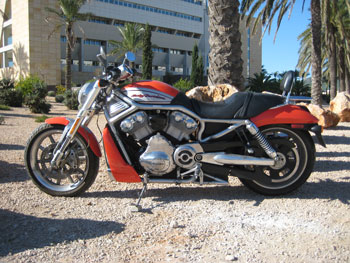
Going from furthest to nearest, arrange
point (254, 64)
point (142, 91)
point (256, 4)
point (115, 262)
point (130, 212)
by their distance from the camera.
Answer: point (254, 64) → point (256, 4) → point (142, 91) → point (130, 212) → point (115, 262)

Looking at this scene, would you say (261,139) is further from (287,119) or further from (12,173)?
(12,173)

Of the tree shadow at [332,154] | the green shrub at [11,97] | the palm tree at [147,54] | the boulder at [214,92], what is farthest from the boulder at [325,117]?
the palm tree at [147,54]

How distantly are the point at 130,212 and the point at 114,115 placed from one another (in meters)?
1.06

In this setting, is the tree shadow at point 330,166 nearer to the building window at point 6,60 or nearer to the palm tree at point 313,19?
the palm tree at point 313,19

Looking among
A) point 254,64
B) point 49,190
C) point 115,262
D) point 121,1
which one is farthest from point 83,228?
point 254,64

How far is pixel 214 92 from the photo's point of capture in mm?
6590

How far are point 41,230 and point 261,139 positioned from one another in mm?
2379

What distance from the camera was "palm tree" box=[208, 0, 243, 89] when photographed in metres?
6.64

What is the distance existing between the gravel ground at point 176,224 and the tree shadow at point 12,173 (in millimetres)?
58

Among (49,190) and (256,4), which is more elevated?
(256,4)

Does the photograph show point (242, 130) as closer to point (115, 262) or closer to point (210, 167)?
point (210, 167)

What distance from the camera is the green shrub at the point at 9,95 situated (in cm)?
1995

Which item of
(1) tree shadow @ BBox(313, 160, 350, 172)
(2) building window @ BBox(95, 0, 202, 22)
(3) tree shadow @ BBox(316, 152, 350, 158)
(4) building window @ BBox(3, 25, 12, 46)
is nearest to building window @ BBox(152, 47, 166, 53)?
(2) building window @ BBox(95, 0, 202, 22)

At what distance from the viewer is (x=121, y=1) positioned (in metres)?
54.7
